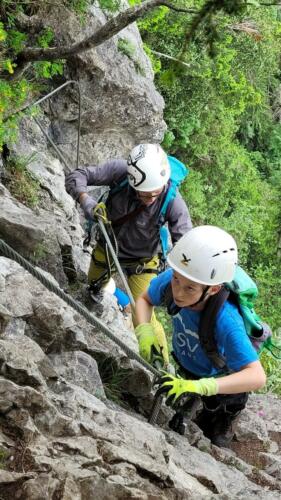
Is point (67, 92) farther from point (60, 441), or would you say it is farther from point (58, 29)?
point (60, 441)

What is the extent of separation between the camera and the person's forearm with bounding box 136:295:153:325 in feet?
17.4

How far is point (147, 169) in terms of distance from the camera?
20.8ft

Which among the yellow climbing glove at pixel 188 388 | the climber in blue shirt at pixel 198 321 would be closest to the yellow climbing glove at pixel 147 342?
the climber in blue shirt at pixel 198 321

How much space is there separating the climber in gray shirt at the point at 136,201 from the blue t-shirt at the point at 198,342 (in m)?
1.45

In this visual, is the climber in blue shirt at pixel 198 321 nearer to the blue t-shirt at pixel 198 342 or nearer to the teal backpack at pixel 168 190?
the blue t-shirt at pixel 198 342

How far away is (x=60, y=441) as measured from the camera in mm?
3568

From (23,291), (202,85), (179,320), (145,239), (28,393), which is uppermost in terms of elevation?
(28,393)

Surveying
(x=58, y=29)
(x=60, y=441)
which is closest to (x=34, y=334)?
(x=60, y=441)

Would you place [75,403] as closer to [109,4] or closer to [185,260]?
[185,260]

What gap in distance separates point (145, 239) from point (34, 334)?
2244mm

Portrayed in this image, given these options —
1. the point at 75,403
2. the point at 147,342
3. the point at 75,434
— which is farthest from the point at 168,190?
the point at 75,434

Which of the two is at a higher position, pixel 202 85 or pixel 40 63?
pixel 40 63

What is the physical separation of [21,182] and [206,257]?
12.7ft

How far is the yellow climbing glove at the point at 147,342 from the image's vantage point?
17.0 ft
